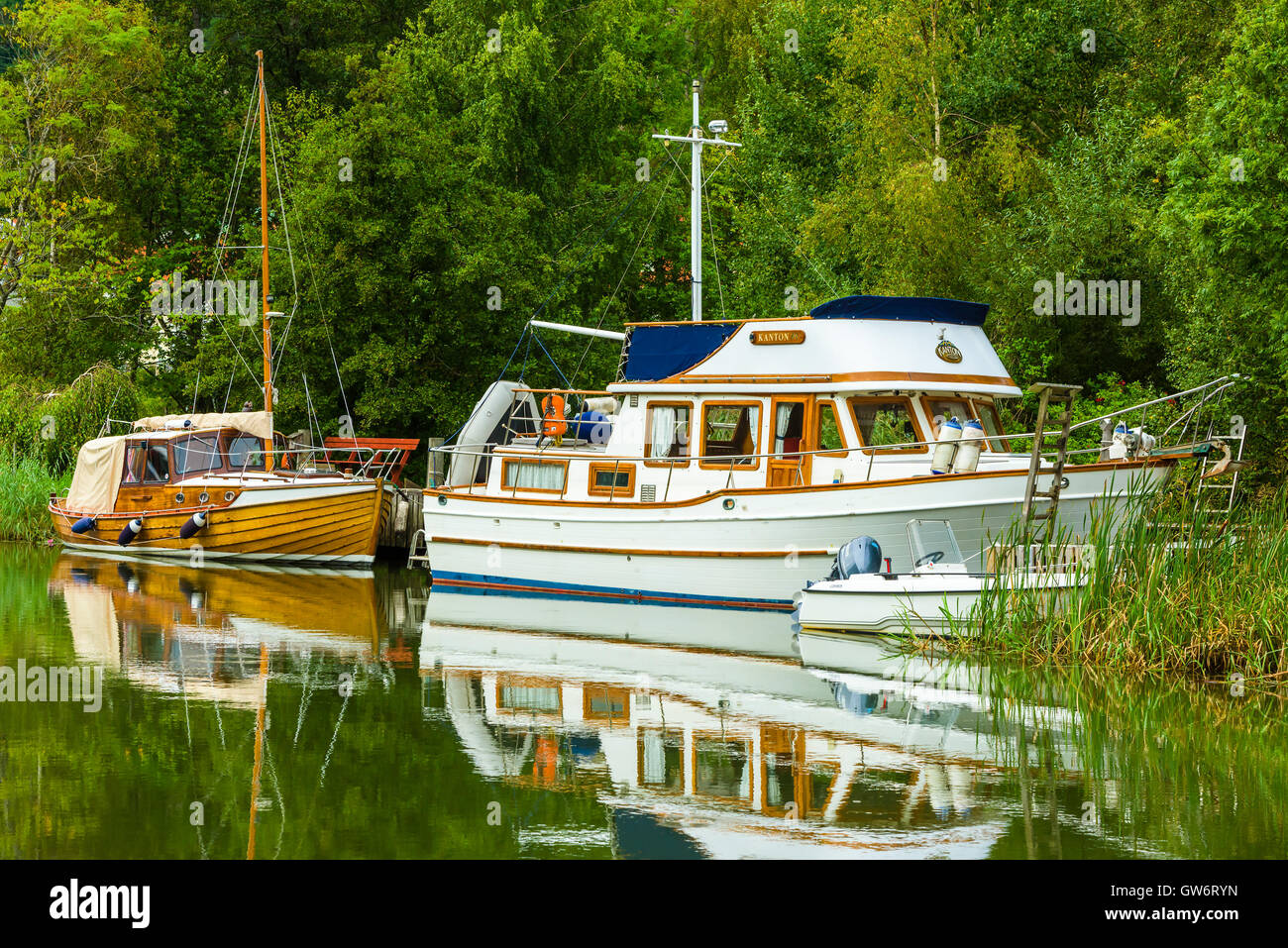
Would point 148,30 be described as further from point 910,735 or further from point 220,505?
point 910,735

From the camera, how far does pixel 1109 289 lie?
86.3 feet

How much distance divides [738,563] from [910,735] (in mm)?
7913

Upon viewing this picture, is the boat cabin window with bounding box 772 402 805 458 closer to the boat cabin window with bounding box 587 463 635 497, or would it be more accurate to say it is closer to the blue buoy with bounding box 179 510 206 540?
the boat cabin window with bounding box 587 463 635 497

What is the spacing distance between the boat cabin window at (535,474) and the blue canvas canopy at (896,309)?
4675 mm

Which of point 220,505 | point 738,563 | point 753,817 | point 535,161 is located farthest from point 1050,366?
point 753,817

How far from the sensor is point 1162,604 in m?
14.8

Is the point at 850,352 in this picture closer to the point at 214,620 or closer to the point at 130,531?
the point at 214,620

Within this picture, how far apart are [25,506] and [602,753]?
24520 millimetres

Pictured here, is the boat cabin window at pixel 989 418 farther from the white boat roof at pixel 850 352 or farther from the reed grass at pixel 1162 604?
the reed grass at pixel 1162 604

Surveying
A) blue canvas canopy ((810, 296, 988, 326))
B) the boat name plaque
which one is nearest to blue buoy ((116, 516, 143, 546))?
the boat name plaque

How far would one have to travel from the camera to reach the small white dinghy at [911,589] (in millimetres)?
15703

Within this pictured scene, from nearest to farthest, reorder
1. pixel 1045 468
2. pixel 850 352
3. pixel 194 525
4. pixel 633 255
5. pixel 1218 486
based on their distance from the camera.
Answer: pixel 1218 486, pixel 1045 468, pixel 850 352, pixel 194 525, pixel 633 255

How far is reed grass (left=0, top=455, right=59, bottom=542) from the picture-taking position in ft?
107

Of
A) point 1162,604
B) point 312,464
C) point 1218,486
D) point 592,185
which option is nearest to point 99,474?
point 312,464
